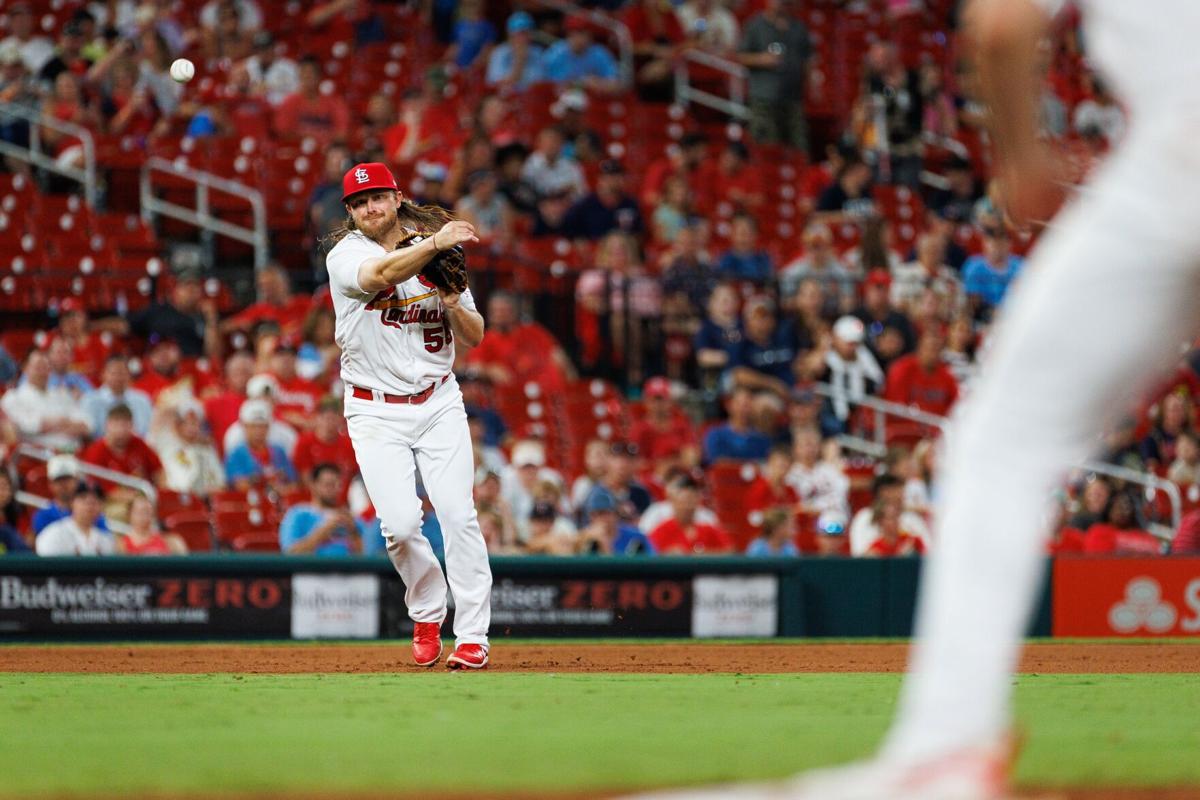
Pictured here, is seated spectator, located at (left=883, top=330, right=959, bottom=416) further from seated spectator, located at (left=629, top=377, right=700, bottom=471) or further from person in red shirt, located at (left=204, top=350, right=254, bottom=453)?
person in red shirt, located at (left=204, top=350, right=254, bottom=453)

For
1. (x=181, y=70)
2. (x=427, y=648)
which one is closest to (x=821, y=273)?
(x=181, y=70)

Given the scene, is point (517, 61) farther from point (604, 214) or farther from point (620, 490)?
point (620, 490)

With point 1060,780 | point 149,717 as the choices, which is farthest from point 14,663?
point 1060,780

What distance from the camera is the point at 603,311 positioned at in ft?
50.2

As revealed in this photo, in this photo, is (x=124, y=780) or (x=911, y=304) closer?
(x=124, y=780)

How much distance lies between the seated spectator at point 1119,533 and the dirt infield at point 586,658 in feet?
7.12

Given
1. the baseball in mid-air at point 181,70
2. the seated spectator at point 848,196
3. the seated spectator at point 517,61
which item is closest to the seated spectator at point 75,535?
the baseball in mid-air at point 181,70

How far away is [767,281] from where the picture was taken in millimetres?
15547

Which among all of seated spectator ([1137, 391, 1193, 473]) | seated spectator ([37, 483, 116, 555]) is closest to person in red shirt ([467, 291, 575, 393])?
seated spectator ([37, 483, 116, 555])

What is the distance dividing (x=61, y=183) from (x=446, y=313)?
30.2ft

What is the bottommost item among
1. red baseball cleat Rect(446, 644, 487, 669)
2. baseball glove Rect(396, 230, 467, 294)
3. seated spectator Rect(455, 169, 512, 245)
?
red baseball cleat Rect(446, 644, 487, 669)

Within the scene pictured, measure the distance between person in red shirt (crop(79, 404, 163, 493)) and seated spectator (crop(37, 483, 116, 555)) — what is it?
994 mm

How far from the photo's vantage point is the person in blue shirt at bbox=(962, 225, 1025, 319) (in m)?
16.0

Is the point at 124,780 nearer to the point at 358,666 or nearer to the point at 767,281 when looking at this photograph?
the point at 358,666
